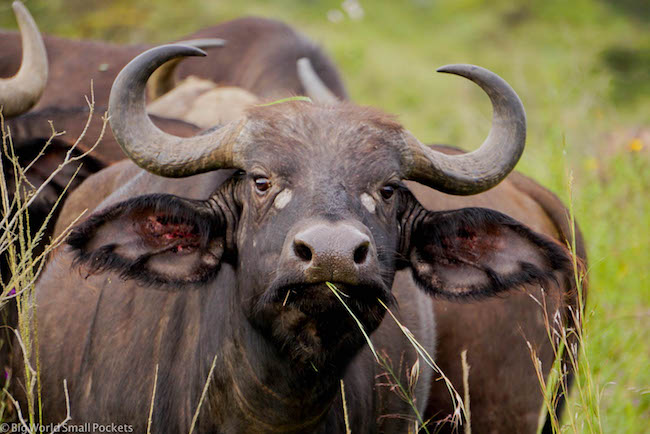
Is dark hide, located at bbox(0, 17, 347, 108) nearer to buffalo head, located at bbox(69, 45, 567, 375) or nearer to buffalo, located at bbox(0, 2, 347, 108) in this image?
buffalo, located at bbox(0, 2, 347, 108)

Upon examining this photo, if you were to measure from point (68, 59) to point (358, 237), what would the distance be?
6.28 meters

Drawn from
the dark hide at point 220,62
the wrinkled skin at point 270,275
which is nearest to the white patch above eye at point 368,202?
the wrinkled skin at point 270,275

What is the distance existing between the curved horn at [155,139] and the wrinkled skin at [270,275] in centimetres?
10

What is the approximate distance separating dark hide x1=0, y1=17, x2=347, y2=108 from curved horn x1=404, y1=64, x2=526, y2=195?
4448 mm

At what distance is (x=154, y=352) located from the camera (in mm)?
3453

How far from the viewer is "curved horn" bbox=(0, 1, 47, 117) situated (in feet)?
16.0

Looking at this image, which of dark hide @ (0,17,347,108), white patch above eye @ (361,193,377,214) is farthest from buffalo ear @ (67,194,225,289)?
dark hide @ (0,17,347,108)

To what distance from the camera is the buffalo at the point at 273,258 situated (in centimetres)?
295

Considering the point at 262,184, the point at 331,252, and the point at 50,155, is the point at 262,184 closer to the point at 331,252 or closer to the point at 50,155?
the point at 331,252

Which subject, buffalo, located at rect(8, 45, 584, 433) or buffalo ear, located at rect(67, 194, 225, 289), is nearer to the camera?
buffalo, located at rect(8, 45, 584, 433)

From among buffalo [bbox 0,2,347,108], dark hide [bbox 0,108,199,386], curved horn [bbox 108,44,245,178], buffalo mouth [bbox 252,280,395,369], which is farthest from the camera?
buffalo [bbox 0,2,347,108]

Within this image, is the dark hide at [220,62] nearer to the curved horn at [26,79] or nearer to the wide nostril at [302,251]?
the curved horn at [26,79]

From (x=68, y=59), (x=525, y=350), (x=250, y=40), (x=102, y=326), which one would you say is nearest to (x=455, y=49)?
(x=250, y=40)

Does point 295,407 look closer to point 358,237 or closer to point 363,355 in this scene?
point 363,355
